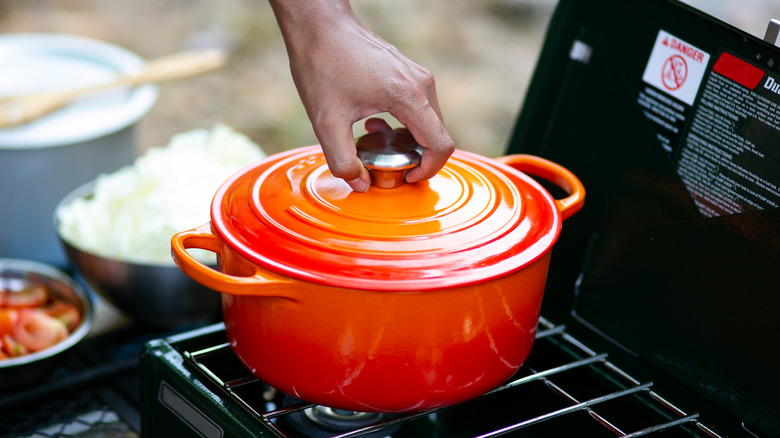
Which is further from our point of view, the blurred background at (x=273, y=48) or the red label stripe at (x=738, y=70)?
the blurred background at (x=273, y=48)

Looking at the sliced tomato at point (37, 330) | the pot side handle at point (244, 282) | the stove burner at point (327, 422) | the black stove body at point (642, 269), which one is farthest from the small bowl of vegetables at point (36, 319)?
the pot side handle at point (244, 282)

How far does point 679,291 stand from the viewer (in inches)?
43.4

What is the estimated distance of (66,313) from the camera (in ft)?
5.16

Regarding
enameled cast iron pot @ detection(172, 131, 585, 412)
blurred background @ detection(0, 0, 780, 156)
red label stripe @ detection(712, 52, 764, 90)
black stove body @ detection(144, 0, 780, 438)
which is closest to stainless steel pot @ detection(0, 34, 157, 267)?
black stove body @ detection(144, 0, 780, 438)

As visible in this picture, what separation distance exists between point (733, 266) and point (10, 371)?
118 cm

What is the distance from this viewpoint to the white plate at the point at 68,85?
5.72 ft

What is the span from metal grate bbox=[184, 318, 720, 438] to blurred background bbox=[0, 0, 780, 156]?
2.57 m

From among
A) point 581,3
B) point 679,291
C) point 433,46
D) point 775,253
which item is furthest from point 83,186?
point 433,46

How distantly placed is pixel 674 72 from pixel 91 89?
4.41 ft

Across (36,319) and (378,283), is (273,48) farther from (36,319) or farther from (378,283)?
(378,283)

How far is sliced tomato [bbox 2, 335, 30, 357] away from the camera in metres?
1.46

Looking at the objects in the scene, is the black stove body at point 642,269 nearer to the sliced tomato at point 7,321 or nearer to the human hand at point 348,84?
the human hand at point 348,84

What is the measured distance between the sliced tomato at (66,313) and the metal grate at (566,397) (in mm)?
570

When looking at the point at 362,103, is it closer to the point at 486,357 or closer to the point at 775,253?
the point at 486,357
